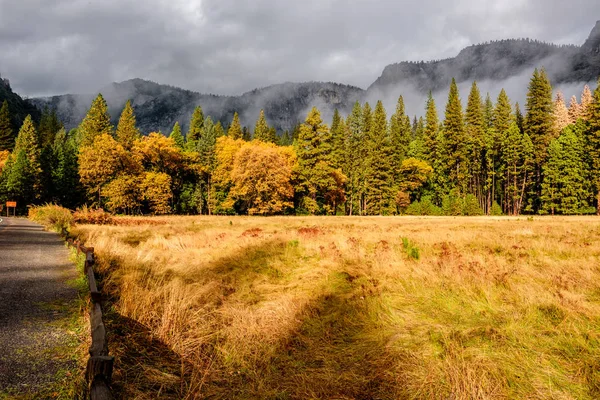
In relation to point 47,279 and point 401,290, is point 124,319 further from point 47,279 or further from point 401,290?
point 401,290

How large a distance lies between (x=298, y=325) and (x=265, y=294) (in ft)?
5.48

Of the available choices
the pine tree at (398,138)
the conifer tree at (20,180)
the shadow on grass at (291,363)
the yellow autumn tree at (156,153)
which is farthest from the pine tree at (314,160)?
the conifer tree at (20,180)

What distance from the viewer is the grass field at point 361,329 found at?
154 inches

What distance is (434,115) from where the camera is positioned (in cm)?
5975

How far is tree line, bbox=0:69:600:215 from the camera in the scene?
147 feet

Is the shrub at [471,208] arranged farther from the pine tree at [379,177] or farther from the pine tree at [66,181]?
the pine tree at [66,181]

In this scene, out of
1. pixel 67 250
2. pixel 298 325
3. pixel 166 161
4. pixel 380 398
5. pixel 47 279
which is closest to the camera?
pixel 380 398

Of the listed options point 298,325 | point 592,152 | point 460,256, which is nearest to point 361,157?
point 592,152

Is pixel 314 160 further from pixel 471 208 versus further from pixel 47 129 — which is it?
pixel 47 129

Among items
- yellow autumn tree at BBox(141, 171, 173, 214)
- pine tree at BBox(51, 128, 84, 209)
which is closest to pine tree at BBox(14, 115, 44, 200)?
pine tree at BBox(51, 128, 84, 209)

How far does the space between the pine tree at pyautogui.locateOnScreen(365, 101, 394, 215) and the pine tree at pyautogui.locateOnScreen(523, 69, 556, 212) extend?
2108cm

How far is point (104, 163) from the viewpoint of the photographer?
Answer: 4328cm

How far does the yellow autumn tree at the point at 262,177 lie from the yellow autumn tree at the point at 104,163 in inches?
574

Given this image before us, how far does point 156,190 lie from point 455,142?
4723cm
